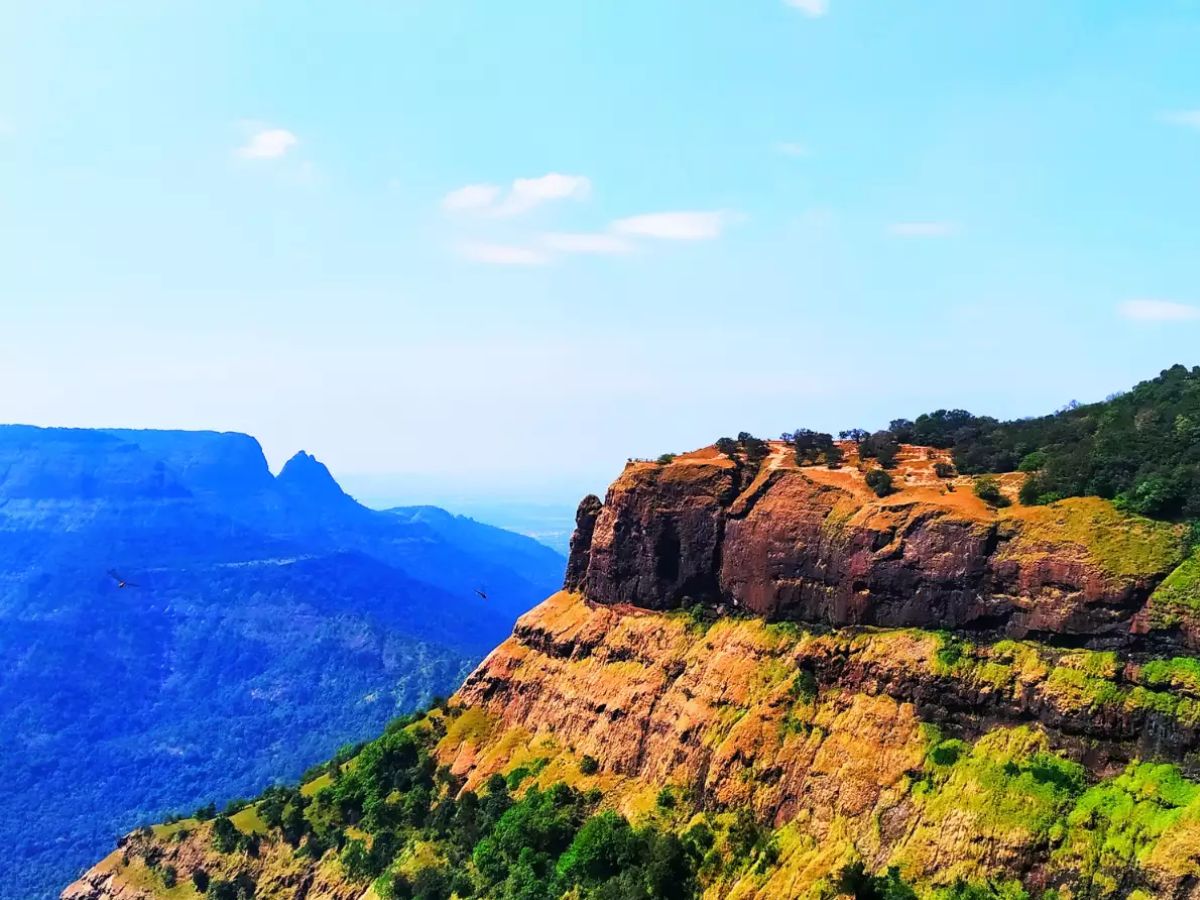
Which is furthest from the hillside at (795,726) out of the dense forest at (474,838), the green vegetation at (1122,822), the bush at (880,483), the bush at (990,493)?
the bush at (990,493)

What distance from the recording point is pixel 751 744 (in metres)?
73.6

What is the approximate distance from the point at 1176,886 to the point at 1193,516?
2479 cm

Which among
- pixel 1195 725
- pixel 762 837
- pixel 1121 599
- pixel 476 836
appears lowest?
pixel 476 836

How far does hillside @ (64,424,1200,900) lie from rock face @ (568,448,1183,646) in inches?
7.8

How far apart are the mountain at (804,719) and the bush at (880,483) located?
0.22 m

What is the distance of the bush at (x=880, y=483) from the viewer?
79.4m

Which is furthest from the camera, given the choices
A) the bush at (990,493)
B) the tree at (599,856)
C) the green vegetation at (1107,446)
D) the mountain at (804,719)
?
the bush at (990,493)

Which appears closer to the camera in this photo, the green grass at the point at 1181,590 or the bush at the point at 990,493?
the green grass at the point at 1181,590

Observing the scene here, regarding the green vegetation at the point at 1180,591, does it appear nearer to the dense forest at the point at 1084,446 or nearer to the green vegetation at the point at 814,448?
the dense forest at the point at 1084,446

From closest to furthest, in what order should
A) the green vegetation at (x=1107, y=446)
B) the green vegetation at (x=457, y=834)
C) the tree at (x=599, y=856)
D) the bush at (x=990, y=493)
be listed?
the green vegetation at (x=1107, y=446), the green vegetation at (x=457, y=834), the tree at (x=599, y=856), the bush at (x=990, y=493)

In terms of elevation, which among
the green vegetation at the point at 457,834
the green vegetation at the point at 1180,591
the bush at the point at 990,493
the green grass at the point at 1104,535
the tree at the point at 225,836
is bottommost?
the tree at the point at 225,836

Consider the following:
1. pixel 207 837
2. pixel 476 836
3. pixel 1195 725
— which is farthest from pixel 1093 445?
pixel 207 837

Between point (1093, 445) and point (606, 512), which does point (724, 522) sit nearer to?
point (606, 512)

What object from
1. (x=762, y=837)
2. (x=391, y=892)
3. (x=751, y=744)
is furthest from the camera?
(x=391, y=892)
